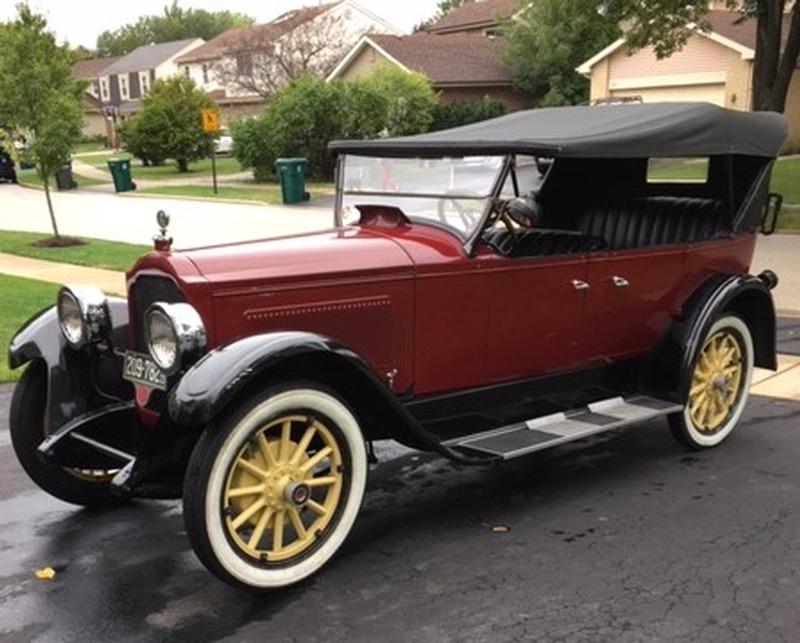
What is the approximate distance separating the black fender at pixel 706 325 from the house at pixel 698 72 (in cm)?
2365

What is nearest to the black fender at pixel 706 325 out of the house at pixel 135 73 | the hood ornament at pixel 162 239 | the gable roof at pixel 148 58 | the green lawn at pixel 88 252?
the hood ornament at pixel 162 239

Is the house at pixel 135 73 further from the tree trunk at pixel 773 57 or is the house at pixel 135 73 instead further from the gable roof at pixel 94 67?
the tree trunk at pixel 773 57

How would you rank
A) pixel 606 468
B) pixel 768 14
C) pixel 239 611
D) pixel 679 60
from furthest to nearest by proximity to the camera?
pixel 679 60 < pixel 768 14 < pixel 606 468 < pixel 239 611

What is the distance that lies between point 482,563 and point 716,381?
213 centimetres

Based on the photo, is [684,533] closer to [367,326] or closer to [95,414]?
[367,326]

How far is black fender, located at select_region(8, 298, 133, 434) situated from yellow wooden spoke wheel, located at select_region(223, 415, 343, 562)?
0.98 metres

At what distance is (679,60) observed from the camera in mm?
29969

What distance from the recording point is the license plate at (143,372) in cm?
348

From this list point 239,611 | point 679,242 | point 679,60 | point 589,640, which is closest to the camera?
point 589,640

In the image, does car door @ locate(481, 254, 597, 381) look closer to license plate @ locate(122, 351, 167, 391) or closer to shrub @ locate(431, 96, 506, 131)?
license plate @ locate(122, 351, 167, 391)

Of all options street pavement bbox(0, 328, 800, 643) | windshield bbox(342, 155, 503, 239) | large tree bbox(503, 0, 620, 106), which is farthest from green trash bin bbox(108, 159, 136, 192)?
windshield bbox(342, 155, 503, 239)

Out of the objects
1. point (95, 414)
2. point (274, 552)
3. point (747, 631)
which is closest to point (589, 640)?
point (747, 631)

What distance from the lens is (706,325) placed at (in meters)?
A: 4.73

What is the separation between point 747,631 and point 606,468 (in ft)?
5.60
